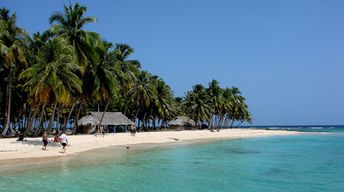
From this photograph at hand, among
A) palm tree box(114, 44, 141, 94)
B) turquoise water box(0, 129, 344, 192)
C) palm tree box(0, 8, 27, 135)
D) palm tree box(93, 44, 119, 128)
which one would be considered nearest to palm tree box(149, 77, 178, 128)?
palm tree box(114, 44, 141, 94)

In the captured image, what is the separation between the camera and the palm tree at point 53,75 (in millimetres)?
25359

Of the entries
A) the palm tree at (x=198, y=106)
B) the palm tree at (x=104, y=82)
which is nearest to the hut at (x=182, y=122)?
the palm tree at (x=198, y=106)

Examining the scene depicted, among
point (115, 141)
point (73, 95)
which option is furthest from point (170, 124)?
point (73, 95)

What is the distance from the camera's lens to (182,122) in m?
→ 68.7

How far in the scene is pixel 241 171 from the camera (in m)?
17.9

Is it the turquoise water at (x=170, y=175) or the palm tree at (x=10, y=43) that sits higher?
the palm tree at (x=10, y=43)

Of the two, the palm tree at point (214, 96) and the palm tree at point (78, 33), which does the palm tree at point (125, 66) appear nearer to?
the palm tree at point (78, 33)

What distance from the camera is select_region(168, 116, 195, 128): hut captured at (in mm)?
68119

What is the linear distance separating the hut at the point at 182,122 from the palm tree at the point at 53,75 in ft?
138

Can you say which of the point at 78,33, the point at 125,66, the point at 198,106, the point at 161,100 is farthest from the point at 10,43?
the point at 198,106

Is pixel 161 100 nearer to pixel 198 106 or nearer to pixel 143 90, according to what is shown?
pixel 143 90

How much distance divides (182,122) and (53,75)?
147 ft

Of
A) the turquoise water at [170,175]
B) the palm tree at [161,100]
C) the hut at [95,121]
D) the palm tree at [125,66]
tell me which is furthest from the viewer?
the palm tree at [161,100]

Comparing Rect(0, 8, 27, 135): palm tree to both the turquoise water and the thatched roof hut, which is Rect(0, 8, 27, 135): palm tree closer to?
the turquoise water
